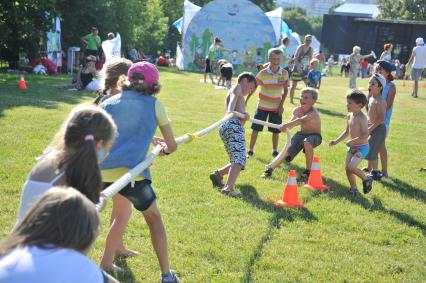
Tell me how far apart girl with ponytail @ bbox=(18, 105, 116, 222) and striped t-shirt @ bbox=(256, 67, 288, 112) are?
6.76 meters

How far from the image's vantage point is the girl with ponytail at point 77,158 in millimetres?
2709

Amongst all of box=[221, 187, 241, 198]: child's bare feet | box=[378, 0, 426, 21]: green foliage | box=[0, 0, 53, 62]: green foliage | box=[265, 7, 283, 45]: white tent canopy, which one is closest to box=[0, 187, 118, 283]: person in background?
box=[221, 187, 241, 198]: child's bare feet

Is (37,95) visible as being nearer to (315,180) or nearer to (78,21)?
(315,180)

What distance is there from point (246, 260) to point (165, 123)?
5.63ft

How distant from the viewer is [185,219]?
19.9ft

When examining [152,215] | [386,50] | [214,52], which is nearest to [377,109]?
[152,215]

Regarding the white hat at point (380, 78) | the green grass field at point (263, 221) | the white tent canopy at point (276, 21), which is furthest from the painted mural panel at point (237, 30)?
the white hat at point (380, 78)

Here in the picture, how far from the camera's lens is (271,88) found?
9.52 meters

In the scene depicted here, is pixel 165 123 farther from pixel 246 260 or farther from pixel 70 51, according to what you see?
pixel 70 51

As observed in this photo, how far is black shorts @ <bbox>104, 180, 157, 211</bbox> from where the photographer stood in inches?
162

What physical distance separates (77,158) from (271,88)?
7088 mm

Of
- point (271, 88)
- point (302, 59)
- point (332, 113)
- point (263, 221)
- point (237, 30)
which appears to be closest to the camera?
point (263, 221)

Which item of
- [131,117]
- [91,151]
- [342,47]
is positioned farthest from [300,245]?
[342,47]

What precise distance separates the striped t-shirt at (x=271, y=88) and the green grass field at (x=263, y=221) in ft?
3.15
